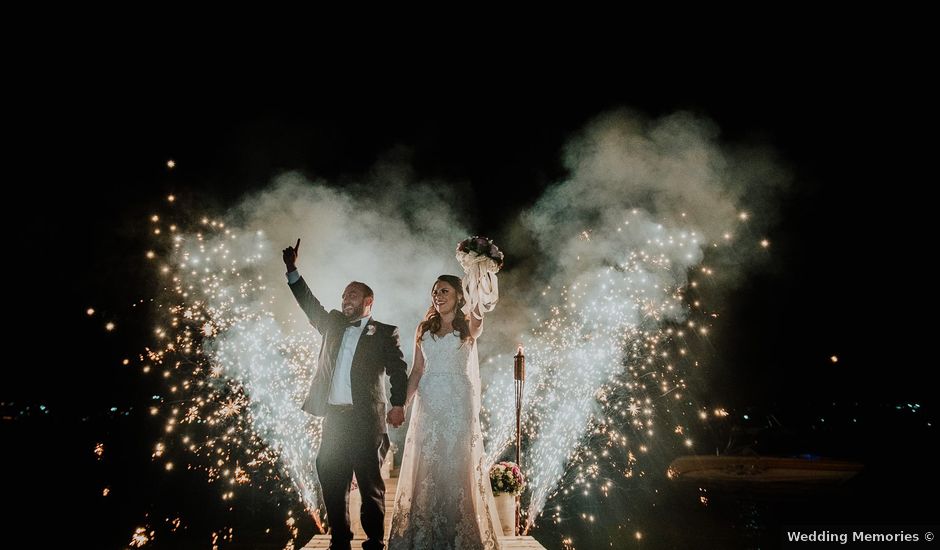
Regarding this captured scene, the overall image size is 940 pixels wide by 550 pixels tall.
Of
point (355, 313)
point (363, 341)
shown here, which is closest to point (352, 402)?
point (363, 341)

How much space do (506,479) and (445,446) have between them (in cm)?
231

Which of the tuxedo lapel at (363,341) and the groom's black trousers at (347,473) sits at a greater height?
the tuxedo lapel at (363,341)

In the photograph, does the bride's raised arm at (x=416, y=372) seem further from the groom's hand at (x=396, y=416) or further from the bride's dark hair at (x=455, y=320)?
the groom's hand at (x=396, y=416)

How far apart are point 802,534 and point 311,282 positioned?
11561 mm

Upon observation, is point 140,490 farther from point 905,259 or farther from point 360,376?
point 905,259

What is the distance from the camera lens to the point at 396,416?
4.50 meters

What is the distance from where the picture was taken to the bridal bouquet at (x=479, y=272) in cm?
478

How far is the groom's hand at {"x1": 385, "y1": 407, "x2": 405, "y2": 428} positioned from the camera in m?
4.44

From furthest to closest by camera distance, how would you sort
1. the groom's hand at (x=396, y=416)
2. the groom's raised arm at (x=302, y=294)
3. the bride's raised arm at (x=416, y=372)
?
the bride's raised arm at (x=416, y=372), the groom's raised arm at (x=302, y=294), the groom's hand at (x=396, y=416)

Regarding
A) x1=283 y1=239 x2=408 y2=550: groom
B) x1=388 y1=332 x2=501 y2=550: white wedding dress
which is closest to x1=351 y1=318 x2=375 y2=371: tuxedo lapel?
x1=283 y1=239 x2=408 y2=550: groom

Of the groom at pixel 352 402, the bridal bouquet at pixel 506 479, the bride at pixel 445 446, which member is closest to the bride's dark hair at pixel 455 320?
the bride at pixel 445 446

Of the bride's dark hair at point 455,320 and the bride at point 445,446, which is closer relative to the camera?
the bride at point 445,446

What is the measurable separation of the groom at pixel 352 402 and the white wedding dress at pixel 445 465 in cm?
22

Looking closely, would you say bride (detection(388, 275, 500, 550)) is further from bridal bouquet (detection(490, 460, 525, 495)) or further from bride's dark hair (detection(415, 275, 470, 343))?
bridal bouquet (detection(490, 460, 525, 495))
